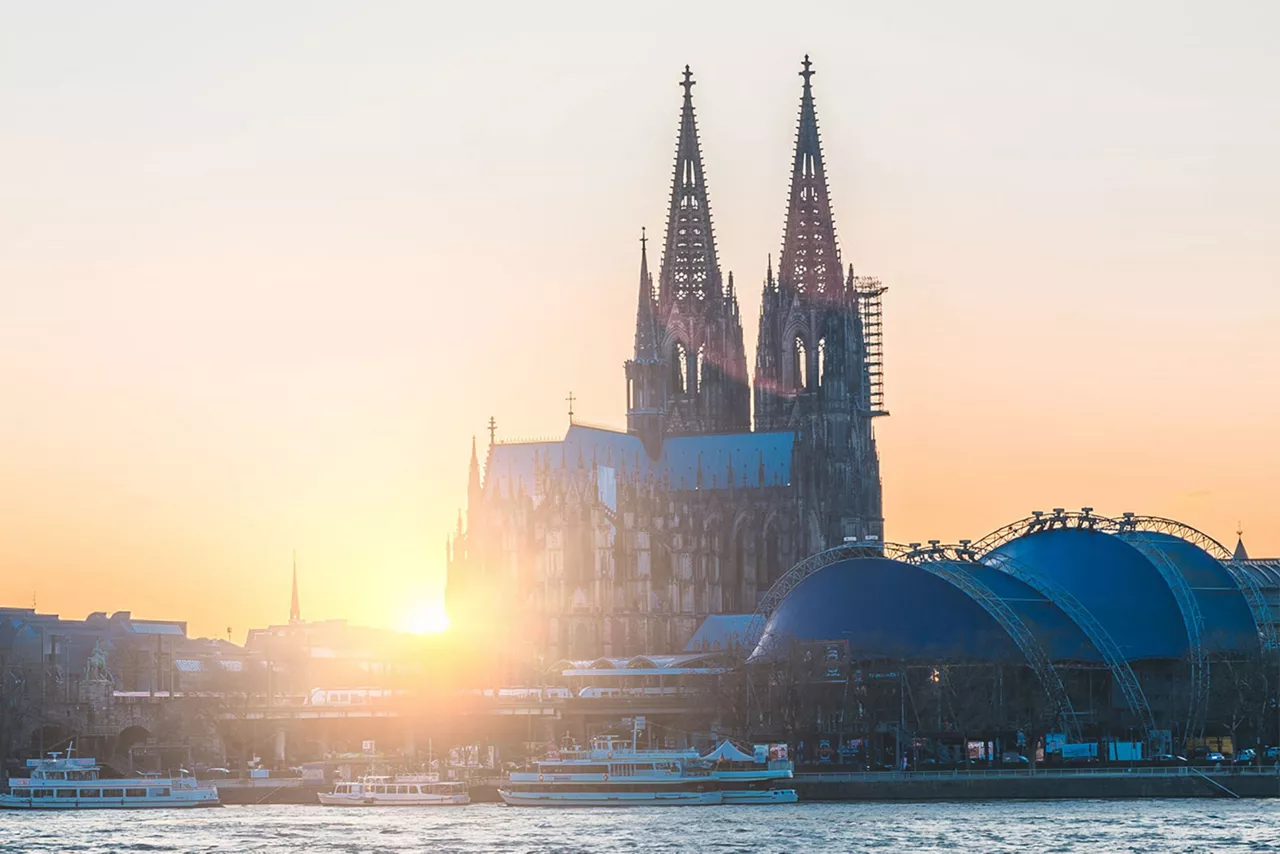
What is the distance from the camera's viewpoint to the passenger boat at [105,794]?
156 metres

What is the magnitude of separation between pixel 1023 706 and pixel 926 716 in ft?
19.5

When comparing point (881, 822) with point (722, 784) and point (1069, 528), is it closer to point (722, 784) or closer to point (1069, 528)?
point (722, 784)

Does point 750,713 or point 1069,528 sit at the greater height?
point 1069,528

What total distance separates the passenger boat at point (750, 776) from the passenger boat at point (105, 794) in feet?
92.0

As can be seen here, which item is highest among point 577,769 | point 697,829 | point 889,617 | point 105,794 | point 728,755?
point 889,617

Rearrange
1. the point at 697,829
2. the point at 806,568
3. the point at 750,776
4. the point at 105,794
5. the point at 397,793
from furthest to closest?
the point at 806,568
the point at 105,794
the point at 397,793
the point at 750,776
the point at 697,829

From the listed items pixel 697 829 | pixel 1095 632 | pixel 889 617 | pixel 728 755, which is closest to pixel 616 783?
pixel 728 755

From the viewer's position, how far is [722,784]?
488ft

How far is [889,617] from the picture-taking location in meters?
174

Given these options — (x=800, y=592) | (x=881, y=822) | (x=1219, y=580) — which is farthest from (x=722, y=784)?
(x=1219, y=580)

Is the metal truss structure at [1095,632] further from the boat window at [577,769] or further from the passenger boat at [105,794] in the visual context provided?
the passenger boat at [105,794]

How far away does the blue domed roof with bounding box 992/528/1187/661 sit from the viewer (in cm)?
17525

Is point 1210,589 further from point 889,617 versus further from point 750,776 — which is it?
point 750,776

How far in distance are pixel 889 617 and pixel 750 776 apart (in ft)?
92.8
